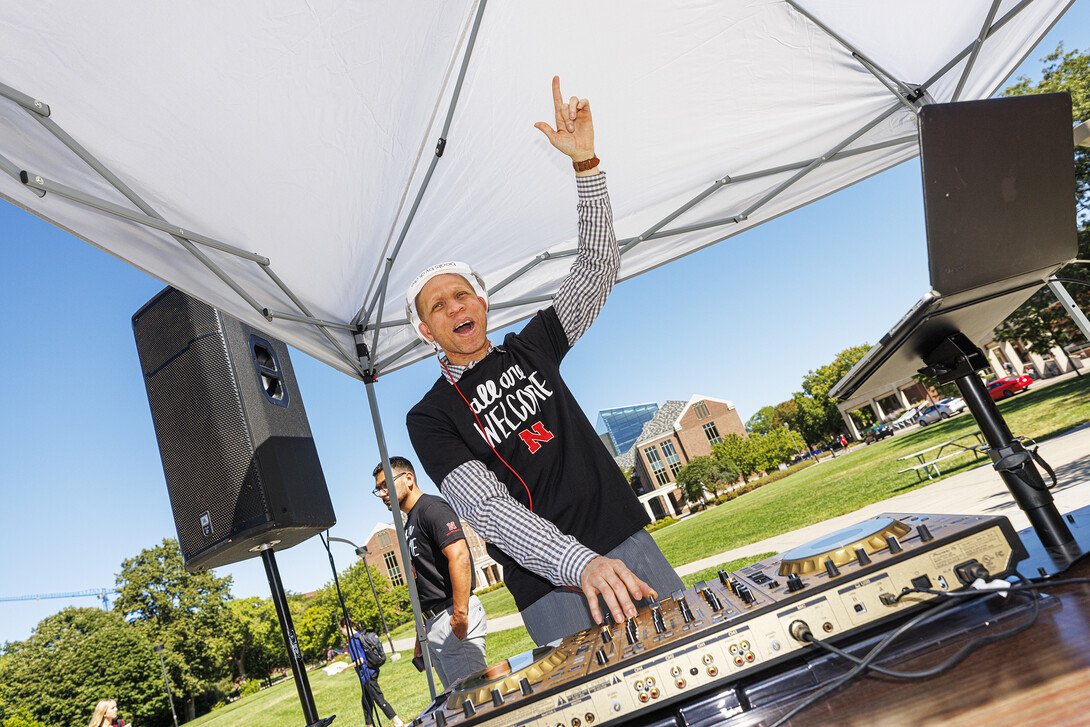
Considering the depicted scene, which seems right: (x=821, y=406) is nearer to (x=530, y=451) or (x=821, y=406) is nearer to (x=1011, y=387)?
(x=1011, y=387)

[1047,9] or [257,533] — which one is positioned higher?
[1047,9]

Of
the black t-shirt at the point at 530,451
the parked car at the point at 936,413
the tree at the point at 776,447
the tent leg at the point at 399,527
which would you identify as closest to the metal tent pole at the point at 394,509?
the tent leg at the point at 399,527

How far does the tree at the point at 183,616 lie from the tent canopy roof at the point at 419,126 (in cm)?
3456

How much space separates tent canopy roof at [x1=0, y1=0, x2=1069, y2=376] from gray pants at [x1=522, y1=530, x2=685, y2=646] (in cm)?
183

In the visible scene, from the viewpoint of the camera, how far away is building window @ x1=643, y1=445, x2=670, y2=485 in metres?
49.6

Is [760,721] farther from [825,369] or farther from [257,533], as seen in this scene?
[825,369]

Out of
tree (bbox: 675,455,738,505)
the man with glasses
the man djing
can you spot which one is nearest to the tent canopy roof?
the man djing

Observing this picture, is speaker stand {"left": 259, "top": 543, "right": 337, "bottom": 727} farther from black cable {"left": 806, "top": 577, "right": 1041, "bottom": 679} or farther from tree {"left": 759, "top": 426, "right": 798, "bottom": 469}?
tree {"left": 759, "top": 426, "right": 798, "bottom": 469}

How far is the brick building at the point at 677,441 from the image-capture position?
48.4 meters

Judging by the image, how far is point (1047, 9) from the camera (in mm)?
2916

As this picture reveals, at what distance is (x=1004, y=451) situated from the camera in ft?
3.56

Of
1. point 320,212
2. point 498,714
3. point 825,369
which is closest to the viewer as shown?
point 498,714

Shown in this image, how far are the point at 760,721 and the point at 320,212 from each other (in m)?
2.49

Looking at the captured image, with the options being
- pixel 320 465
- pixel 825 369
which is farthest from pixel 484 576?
pixel 320 465
